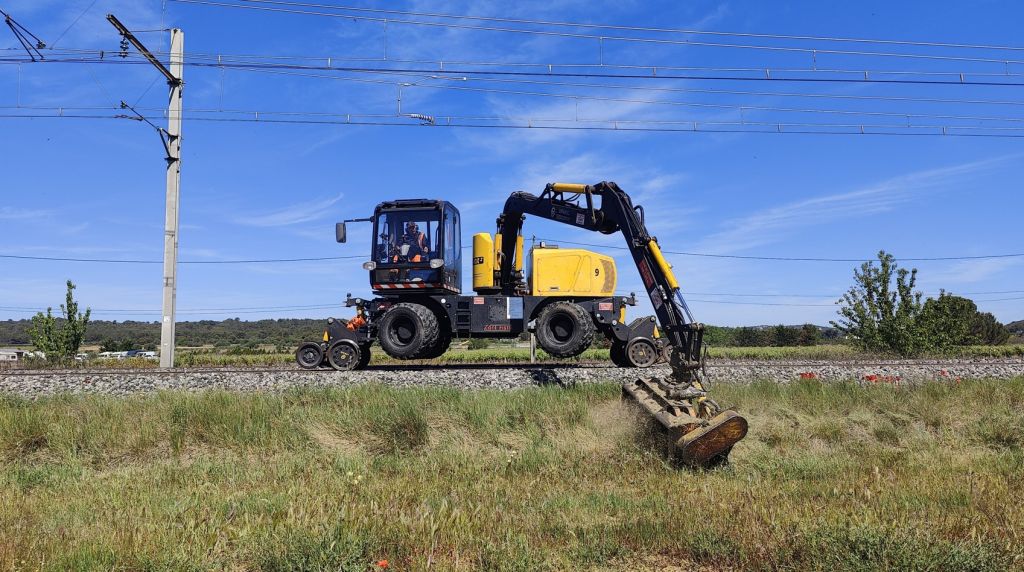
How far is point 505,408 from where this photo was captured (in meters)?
8.50

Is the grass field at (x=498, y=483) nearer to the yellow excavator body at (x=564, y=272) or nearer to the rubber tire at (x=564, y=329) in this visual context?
the rubber tire at (x=564, y=329)

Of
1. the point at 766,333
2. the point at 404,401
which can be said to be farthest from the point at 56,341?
the point at 766,333

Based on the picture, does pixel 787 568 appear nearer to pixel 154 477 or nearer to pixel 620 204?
pixel 154 477

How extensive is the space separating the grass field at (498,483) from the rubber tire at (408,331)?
196 inches

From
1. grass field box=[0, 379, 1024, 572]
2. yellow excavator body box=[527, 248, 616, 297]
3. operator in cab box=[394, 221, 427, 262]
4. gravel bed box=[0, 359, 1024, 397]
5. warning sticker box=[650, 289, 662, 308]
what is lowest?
grass field box=[0, 379, 1024, 572]

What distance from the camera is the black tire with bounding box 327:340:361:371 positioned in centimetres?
1517

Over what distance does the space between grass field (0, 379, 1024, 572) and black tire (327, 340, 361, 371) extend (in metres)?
5.44

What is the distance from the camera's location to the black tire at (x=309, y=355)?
15609 millimetres

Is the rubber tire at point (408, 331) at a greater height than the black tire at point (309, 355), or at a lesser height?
greater

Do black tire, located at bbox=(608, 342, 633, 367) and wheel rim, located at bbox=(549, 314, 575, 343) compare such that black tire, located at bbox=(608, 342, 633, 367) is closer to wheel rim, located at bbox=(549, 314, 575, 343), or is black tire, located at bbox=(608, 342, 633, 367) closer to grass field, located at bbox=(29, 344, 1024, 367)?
wheel rim, located at bbox=(549, 314, 575, 343)

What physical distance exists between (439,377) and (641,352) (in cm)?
528

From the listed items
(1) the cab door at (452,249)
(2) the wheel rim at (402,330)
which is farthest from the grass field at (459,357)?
(2) the wheel rim at (402,330)

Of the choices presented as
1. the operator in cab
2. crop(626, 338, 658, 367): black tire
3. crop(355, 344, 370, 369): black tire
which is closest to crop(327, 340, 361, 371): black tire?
crop(355, 344, 370, 369): black tire

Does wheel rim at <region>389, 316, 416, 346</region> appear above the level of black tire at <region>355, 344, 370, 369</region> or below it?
above
